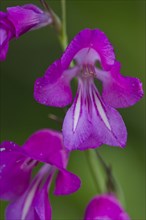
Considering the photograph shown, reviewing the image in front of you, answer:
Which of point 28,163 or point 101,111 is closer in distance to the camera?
point 101,111

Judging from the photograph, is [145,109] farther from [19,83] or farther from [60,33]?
[60,33]

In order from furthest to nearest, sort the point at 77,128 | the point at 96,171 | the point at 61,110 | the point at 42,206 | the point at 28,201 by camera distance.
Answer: the point at 61,110 → the point at 96,171 → the point at 28,201 → the point at 42,206 → the point at 77,128

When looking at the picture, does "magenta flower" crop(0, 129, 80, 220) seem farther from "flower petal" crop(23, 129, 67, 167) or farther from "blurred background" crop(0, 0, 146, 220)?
"blurred background" crop(0, 0, 146, 220)

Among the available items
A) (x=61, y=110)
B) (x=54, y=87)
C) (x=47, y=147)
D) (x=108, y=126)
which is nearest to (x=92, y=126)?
(x=108, y=126)

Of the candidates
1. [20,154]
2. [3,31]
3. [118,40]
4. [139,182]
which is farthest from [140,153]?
[3,31]

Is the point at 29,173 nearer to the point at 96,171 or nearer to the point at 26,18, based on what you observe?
the point at 96,171

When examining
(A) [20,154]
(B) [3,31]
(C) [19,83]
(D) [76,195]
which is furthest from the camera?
(C) [19,83]
